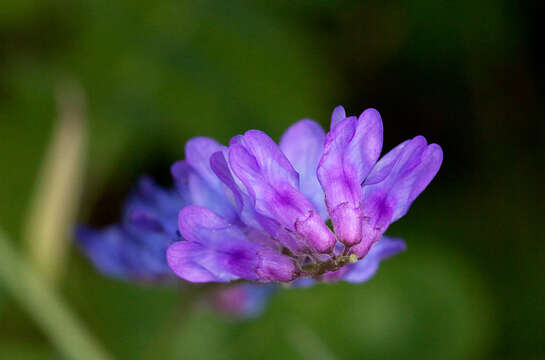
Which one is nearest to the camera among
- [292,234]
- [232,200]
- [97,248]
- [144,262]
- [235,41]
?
[292,234]

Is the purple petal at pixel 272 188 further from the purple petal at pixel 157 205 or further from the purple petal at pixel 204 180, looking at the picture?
the purple petal at pixel 157 205

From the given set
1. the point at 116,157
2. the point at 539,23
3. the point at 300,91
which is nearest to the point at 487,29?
the point at 539,23

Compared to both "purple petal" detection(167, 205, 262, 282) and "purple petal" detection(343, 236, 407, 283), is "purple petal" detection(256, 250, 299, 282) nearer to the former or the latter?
"purple petal" detection(167, 205, 262, 282)

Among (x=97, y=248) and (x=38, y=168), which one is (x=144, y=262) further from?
(x=38, y=168)

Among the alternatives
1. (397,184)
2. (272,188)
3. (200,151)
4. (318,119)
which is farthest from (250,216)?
(318,119)

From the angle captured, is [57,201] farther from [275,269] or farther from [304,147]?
[275,269]

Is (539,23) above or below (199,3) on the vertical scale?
below

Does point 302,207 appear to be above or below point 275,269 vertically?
above

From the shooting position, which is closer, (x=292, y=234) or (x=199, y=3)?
(x=292, y=234)
